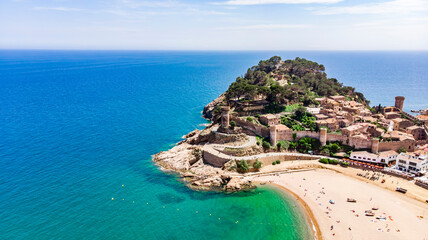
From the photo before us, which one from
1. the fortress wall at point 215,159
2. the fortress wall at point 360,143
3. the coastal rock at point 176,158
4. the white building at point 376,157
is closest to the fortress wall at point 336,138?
the fortress wall at point 360,143

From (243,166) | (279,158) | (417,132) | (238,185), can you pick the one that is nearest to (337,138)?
(279,158)

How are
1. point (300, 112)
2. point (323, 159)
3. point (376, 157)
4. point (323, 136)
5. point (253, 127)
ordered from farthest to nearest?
point (300, 112), point (253, 127), point (323, 136), point (323, 159), point (376, 157)

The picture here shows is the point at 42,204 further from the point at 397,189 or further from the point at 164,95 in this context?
the point at 164,95

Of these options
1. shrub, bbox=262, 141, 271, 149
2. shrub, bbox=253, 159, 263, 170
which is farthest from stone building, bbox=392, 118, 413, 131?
shrub, bbox=253, 159, 263, 170

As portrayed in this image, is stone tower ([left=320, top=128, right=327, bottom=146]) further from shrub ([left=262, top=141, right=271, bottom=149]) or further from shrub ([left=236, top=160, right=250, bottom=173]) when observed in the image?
shrub ([left=236, top=160, right=250, bottom=173])

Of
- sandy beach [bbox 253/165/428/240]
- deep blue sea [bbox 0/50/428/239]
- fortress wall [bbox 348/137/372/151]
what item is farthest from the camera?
fortress wall [bbox 348/137/372/151]

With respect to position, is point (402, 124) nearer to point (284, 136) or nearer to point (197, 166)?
point (284, 136)

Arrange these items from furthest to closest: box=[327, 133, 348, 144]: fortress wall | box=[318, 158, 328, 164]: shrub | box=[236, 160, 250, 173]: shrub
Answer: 1. box=[327, 133, 348, 144]: fortress wall
2. box=[318, 158, 328, 164]: shrub
3. box=[236, 160, 250, 173]: shrub
